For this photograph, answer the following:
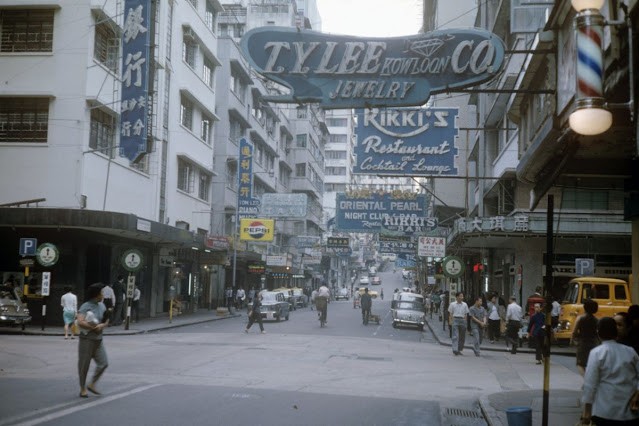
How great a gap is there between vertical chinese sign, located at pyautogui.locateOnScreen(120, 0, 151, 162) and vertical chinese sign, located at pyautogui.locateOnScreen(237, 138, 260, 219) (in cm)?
2070

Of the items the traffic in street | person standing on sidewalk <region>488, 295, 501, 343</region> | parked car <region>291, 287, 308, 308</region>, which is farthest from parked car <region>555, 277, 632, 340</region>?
parked car <region>291, 287, 308, 308</region>

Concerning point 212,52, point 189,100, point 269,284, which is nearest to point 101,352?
point 189,100

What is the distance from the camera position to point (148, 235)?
34250 mm

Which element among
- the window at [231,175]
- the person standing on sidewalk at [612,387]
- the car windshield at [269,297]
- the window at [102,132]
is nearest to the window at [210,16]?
the window at [231,175]

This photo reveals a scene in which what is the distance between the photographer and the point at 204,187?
160ft

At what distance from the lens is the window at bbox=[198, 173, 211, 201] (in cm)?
4821

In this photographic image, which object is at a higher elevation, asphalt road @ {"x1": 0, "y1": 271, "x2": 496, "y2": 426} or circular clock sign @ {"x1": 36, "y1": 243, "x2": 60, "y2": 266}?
circular clock sign @ {"x1": 36, "y1": 243, "x2": 60, "y2": 266}

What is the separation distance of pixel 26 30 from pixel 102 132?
4.96 meters

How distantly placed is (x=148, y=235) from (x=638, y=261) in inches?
1014

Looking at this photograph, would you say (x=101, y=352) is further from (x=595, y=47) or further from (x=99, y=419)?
(x=595, y=47)

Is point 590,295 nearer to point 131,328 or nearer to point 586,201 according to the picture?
point 586,201

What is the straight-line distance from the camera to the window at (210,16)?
157 ft

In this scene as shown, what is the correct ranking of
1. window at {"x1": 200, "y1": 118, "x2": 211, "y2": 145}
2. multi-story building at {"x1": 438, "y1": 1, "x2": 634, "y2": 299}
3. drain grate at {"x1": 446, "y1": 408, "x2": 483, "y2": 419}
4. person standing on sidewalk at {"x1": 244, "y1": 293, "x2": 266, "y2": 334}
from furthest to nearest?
window at {"x1": 200, "y1": 118, "x2": 211, "y2": 145}, person standing on sidewalk at {"x1": 244, "y1": 293, "x2": 266, "y2": 334}, drain grate at {"x1": 446, "y1": 408, "x2": 483, "y2": 419}, multi-story building at {"x1": 438, "y1": 1, "x2": 634, "y2": 299}

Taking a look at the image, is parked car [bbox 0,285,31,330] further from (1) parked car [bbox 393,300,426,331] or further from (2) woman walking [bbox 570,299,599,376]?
(2) woman walking [bbox 570,299,599,376]
